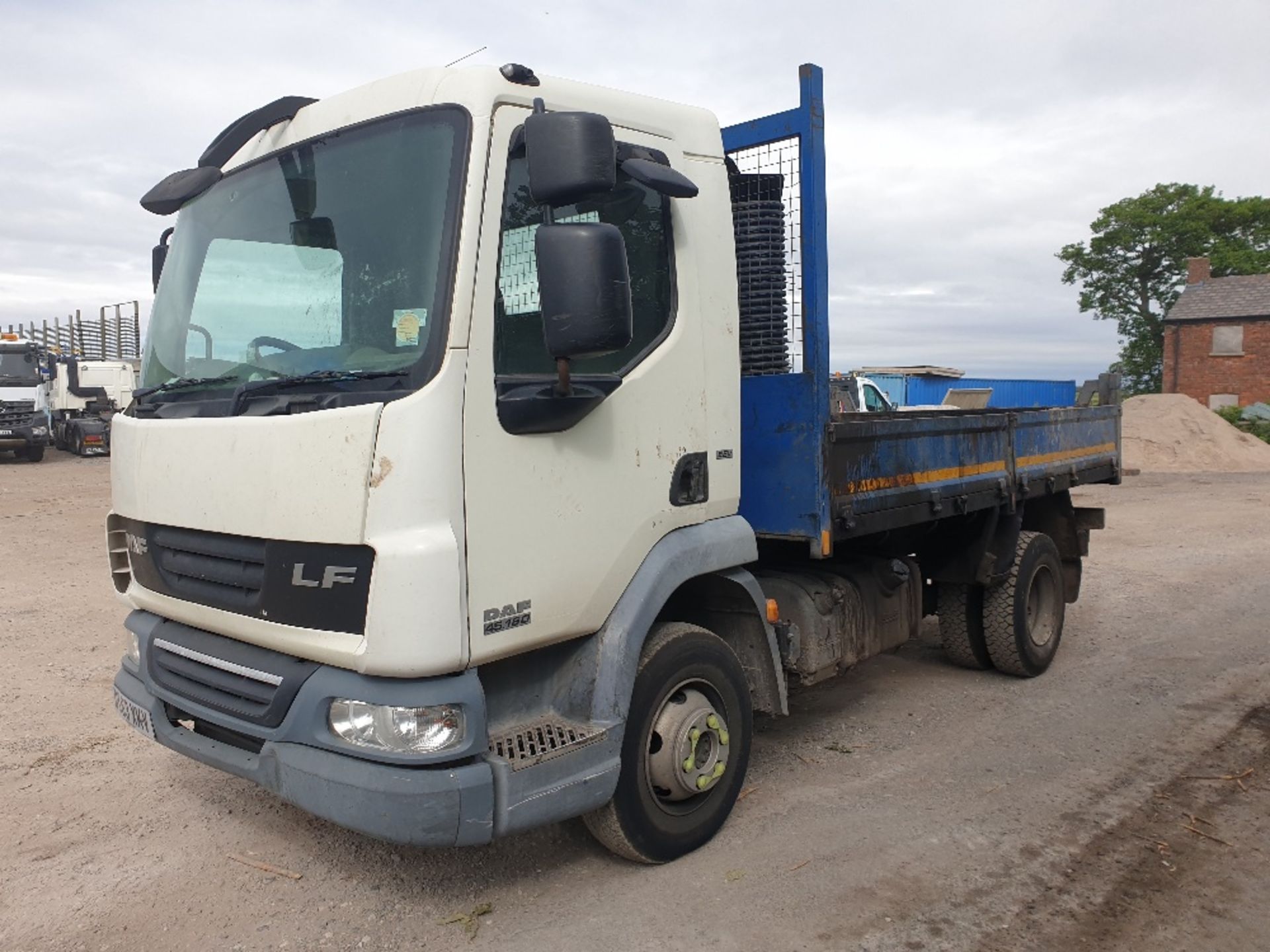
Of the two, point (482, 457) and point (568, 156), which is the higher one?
point (568, 156)

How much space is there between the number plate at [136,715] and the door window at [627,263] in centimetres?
189

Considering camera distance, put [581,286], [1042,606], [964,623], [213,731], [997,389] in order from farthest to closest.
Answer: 1. [997,389]
2. [1042,606]
3. [964,623]
4. [213,731]
5. [581,286]

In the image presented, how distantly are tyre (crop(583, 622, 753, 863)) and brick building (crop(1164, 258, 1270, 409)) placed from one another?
39.0 meters

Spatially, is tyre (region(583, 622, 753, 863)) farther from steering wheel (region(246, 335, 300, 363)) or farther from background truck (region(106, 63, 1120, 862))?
steering wheel (region(246, 335, 300, 363))

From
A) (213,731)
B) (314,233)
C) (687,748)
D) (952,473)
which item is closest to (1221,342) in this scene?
(952,473)

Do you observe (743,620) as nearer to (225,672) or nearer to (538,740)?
(538,740)

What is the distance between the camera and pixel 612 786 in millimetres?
3236

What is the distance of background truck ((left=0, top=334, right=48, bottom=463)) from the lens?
22.8 m

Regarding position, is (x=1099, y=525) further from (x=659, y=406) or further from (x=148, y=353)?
(x=148, y=353)

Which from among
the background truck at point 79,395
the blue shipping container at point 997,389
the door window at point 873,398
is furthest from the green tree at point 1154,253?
the background truck at point 79,395

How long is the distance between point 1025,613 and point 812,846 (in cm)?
291

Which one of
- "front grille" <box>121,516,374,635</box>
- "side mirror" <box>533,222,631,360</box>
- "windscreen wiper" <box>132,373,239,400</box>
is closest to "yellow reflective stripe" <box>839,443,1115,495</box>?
"side mirror" <box>533,222,631,360</box>

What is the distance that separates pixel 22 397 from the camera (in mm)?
22953

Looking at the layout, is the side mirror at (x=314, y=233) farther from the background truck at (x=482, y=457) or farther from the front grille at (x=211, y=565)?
the front grille at (x=211, y=565)
